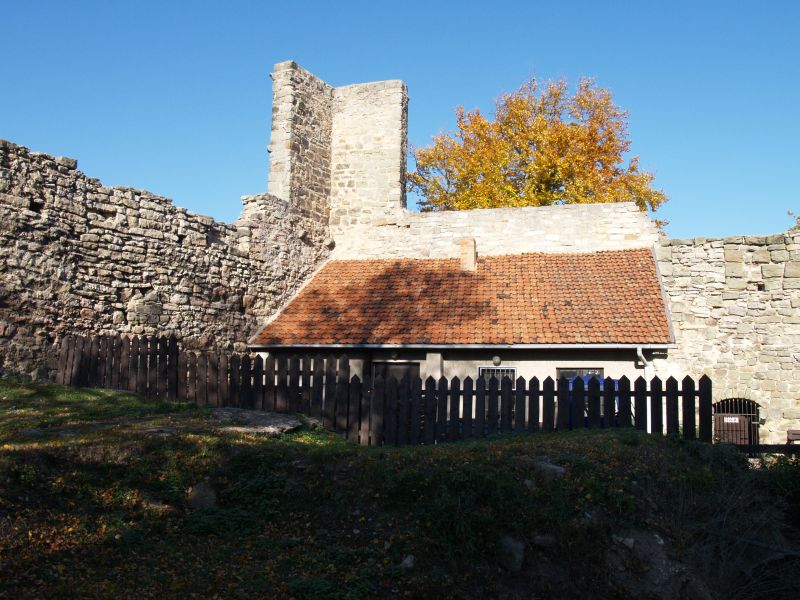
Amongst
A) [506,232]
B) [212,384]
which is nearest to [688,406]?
[212,384]

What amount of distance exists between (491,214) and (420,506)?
39.9 feet

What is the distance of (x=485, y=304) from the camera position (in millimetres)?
15883

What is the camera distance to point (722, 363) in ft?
54.7

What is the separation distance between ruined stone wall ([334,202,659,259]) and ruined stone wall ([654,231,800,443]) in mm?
1032

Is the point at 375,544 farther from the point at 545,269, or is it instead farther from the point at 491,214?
the point at 491,214

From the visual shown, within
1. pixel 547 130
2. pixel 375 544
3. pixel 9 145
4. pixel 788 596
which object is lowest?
pixel 788 596

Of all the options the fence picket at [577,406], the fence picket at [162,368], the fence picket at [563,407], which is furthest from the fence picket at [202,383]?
Answer: the fence picket at [577,406]

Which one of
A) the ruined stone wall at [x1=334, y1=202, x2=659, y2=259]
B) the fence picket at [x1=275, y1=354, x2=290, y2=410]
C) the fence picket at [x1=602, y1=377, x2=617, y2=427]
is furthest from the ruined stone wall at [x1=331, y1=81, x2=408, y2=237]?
the fence picket at [x1=602, y1=377, x2=617, y2=427]

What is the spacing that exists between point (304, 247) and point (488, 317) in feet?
17.7

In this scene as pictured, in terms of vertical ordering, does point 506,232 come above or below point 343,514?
above

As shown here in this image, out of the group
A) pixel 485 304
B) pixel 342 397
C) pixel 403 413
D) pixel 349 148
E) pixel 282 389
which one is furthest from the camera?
pixel 349 148

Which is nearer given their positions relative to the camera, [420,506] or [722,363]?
[420,506]

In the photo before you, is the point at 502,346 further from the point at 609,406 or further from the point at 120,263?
the point at 120,263

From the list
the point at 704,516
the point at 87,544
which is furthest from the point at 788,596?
the point at 87,544
